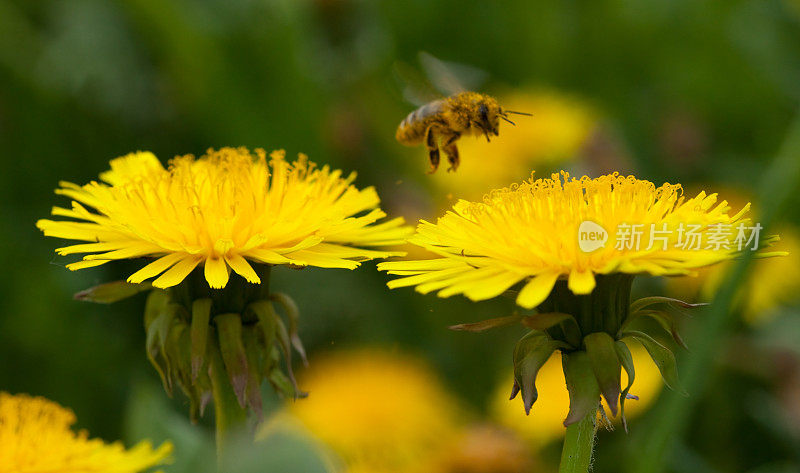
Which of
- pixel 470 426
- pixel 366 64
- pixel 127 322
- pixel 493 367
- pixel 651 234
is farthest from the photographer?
pixel 366 64

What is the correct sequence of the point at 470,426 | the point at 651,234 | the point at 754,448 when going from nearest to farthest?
the point at 651,234, the point at 470,426, the point at 754,448

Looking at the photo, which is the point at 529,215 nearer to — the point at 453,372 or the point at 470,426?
the point at 470,426

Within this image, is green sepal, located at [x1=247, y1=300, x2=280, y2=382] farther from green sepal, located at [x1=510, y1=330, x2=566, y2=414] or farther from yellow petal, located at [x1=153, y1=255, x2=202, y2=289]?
green sepal, located at [x1=510, y1=330, x2=566, y2=414]

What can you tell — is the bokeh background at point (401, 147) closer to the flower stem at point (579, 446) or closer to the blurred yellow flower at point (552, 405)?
the blurred yellow flower at point (552, 405)

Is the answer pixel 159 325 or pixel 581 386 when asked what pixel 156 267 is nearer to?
pixel 159 325

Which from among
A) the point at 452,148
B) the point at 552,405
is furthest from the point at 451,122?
the point at 552,405

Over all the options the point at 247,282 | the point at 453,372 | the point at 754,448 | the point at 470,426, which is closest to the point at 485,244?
the point at 247,282
